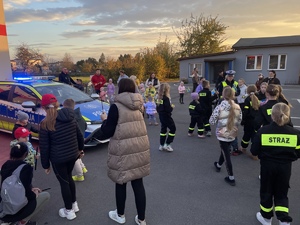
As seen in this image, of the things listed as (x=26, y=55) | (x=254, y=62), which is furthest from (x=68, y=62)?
(x=254, y=62)

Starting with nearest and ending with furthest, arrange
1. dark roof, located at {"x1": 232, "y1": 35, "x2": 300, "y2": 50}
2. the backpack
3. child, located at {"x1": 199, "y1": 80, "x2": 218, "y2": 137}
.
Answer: the backpack < child, located at {"x1": 199, "y1": 80, "x2": 218, "y2": 137} < dark roof, located at {"x1": 232, "y1": 35, "x2": 300, "y2": 50}

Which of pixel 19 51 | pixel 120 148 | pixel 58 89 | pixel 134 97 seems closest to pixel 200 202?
pixel 120 148

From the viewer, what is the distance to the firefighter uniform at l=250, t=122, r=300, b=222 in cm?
290

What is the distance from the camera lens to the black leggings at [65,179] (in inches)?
129

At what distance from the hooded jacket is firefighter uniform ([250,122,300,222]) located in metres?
1.51

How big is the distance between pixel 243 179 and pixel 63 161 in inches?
128

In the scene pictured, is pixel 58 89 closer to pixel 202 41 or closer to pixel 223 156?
pixel 223 156

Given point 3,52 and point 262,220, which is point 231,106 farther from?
point 3,52

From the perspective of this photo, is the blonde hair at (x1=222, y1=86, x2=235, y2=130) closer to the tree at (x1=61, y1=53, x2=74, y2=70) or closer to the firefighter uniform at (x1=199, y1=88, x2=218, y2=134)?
the firefighter uniform at (x1=199, y1=88, x2=218, y2=134)

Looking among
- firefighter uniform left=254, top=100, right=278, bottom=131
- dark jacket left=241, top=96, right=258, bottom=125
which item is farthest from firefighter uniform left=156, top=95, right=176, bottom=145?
firefighter uniform left=254, top=100, right=278, bottom=131

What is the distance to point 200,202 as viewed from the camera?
374 cm

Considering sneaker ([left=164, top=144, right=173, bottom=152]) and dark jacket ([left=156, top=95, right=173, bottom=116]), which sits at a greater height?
dark jacket ([left=156, top=95, right=173, bottom=116])

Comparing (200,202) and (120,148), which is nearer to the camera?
(120,148)

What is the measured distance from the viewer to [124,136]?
116 inches
